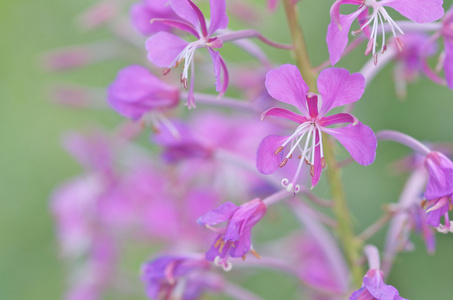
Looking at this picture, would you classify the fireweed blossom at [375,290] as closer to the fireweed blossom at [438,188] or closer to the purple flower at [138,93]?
the fireweed blossom at [438,188]

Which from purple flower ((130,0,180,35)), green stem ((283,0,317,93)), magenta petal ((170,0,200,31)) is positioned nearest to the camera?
magenta petal ((170,0,200,31))

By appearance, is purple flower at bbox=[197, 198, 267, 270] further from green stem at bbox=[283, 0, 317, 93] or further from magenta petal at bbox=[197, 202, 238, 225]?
green stem at bbox=[283, 0, 317, 93]

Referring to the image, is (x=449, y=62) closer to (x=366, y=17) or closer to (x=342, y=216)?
(x=366, y=17)

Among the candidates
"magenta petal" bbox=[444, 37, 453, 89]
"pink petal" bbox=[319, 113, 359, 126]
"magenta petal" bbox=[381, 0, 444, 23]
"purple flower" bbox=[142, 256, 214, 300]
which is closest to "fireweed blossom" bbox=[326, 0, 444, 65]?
"magenta petal" bbox=[381, 0, 444, 23]

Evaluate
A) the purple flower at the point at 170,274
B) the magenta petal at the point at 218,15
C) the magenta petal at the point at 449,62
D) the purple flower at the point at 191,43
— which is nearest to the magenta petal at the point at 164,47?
the purple flower at the point at 191,43

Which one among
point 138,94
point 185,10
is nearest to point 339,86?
point 185,10
